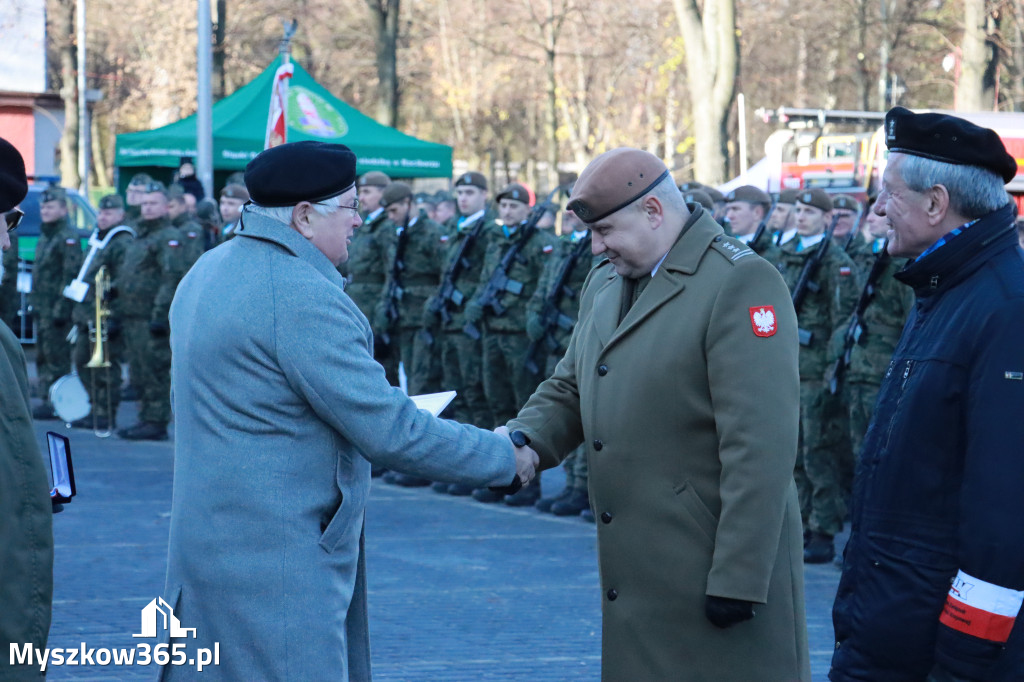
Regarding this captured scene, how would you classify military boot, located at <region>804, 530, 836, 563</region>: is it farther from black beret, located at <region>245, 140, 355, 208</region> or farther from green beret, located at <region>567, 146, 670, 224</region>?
black beret, located at <region>245, 140, 355, 208</region>

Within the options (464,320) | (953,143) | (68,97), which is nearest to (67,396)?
(464,320)

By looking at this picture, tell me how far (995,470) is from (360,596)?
1.61 meters

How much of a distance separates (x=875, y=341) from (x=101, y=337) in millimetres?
7774

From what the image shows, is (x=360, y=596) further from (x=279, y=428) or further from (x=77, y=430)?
(x=77, y=430)

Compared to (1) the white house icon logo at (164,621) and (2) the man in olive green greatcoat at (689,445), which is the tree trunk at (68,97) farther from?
(2) the man in olive green greatcoat at (689,445)

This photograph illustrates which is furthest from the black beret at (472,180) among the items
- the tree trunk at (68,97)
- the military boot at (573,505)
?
the tree trunk at (68,97)

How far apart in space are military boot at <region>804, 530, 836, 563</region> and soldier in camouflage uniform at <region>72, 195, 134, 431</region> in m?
7.39

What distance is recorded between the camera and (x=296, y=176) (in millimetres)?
3451

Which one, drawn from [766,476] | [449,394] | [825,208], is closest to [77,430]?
[825,208]

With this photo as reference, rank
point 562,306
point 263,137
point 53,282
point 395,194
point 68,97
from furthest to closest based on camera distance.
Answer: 1. point 68,97
2. point 263,137
3. point 53,282
4. point 395,194
5. point 562,306

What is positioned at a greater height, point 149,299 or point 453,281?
point 453,281

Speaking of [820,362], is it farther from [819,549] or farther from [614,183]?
[614,183]

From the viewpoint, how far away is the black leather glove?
3354 millimetres

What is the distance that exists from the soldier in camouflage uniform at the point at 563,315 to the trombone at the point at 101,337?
16.1 ft
